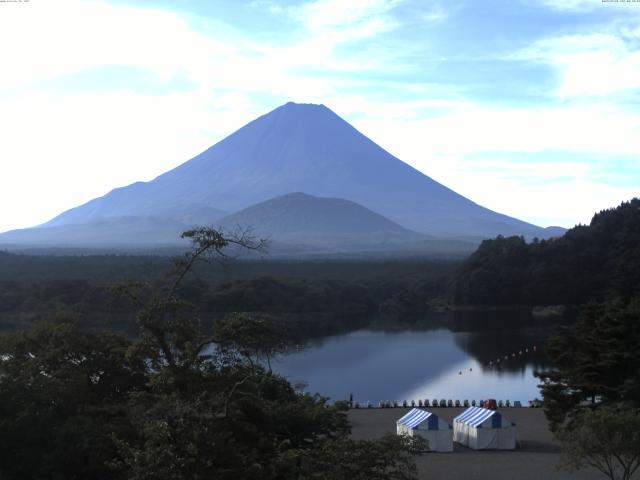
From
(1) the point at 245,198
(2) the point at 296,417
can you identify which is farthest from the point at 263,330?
(1) the point at 245,198

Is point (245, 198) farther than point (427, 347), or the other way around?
point (245, 198)

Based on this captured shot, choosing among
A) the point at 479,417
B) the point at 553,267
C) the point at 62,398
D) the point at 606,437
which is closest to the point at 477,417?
the point at 479,417

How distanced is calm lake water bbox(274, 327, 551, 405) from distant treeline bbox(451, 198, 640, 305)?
1142 centimetres

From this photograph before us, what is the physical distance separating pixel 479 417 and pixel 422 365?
45.1 feet

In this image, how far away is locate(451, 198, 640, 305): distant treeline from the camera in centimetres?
4916

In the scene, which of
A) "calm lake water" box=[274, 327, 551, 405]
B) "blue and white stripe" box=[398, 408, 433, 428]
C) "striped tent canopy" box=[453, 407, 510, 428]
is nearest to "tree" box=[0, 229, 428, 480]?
"blue and white stripe" box=[398, 408, 433, 428]

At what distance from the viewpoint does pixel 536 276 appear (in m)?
50.4

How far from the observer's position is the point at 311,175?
173625 millimetres

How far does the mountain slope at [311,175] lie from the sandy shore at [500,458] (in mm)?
145934

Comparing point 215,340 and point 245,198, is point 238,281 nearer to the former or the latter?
point 215,340

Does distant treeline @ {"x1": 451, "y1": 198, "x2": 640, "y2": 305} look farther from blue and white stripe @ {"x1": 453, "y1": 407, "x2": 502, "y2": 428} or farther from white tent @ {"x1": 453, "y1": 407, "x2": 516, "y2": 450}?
white tent @ {"x1": 453, "y1": 407, "x2": 516, "y2": 450}

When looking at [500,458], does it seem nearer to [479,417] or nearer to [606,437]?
[479,417]

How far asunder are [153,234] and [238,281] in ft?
311

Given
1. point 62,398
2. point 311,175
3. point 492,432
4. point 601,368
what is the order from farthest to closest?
point 311,175
point 492,432
point 601,368
point 62,398
